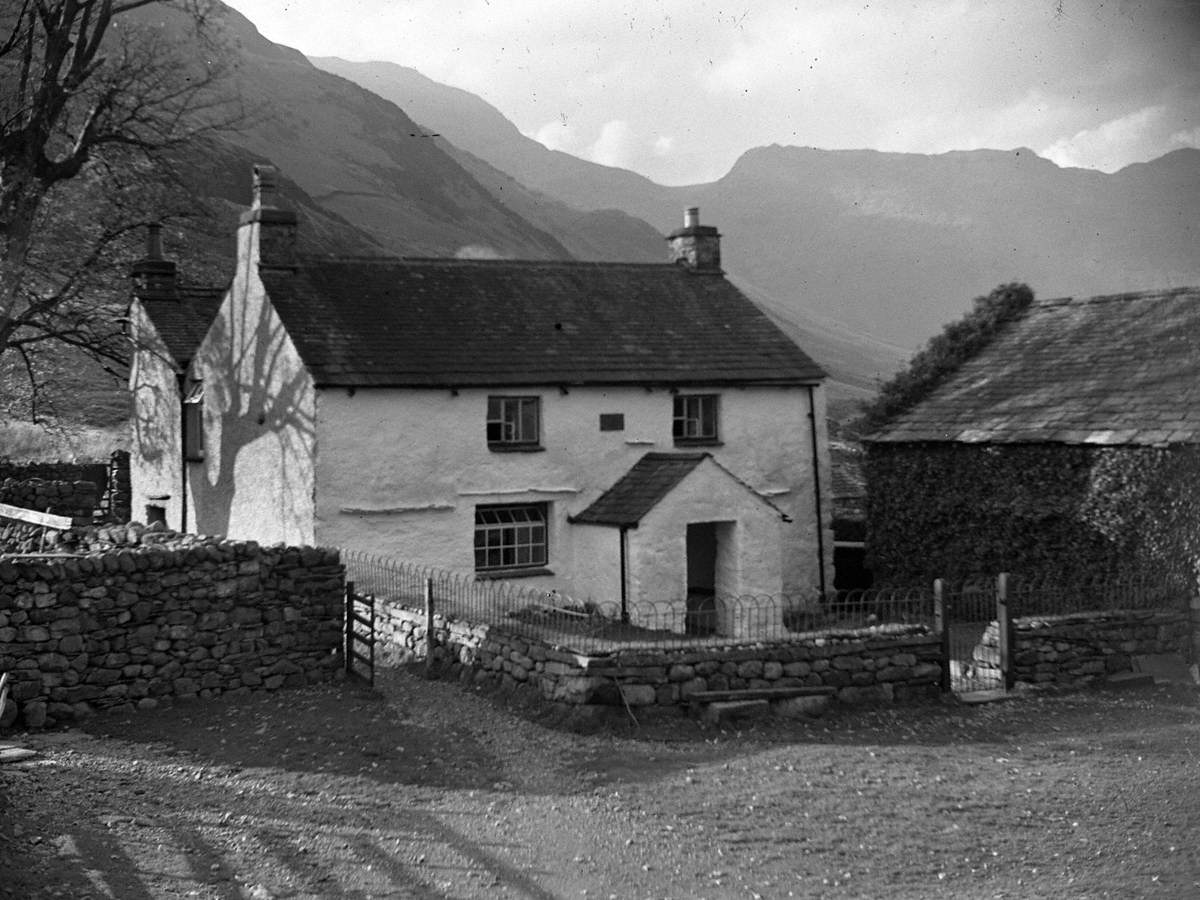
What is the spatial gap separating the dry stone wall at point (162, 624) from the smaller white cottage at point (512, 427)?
6.91 meters

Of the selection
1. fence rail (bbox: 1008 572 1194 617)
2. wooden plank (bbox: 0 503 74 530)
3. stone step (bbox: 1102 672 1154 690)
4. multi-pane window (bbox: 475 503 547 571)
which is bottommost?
stone step (bbox: 1102 672 1154 690)

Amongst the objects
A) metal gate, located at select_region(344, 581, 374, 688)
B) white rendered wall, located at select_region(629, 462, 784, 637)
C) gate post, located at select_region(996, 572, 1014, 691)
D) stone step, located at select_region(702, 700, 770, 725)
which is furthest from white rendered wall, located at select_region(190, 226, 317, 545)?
gate post, located at select_region(996, 572, 1014, 691)

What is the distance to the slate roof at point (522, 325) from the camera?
2430cm

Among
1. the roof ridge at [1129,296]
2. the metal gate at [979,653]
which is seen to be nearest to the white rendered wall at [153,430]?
the metal gate at [979,653]

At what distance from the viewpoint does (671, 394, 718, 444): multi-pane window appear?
88.9ft

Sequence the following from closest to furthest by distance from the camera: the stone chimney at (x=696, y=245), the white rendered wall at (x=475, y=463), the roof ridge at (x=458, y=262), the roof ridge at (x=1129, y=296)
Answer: the white rendered wall at (x=475, y=463)
the roof ridge at (x=1129, y=296)
the roof ridge at (x=458, y=262)
the stone chimney at (x=696, y=245)

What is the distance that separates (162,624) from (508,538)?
34.6 feet

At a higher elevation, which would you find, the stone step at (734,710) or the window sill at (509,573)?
the window sill at (509,573)

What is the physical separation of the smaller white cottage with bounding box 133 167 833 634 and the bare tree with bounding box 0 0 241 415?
3191mm

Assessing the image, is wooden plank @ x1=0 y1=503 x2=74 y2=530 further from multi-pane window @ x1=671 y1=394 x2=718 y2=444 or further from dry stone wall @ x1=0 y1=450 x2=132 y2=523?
multi-pane window @ x1=671 y1=394 x2=718 y2=444

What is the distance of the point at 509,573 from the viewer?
81.0ft

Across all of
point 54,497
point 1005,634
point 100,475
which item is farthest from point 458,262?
point 1005,634

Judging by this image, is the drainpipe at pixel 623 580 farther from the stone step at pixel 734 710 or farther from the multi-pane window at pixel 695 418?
the stone step at pixel 734 710

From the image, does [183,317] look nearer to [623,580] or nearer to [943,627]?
[623,580]
